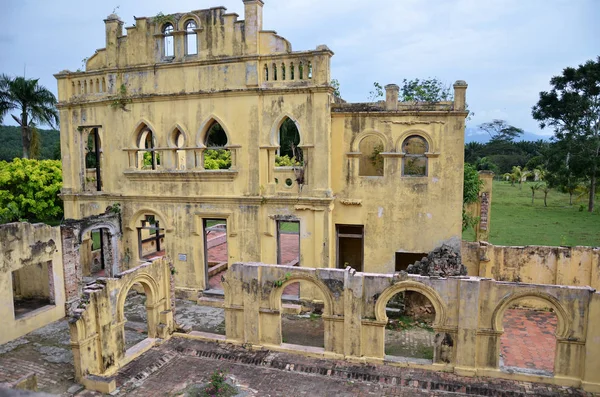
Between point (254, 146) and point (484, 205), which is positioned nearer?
point (254, 146)

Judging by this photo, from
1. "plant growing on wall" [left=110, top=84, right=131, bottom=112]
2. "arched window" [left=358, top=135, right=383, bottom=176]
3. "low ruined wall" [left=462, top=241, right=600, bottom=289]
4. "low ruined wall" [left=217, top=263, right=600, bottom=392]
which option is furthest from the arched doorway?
"plant growing on wall" [left=110, top=84, right=131, bottom=112]

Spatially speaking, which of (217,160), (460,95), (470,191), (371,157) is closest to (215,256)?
(371,157)

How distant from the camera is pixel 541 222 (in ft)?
100

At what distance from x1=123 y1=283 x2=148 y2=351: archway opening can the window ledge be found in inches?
163

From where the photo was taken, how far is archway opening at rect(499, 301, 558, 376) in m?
11.9

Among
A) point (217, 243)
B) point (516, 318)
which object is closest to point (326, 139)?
point (516, 318)

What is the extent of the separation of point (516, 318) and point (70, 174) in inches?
706

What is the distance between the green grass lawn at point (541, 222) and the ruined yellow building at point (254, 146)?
11140 millimetres

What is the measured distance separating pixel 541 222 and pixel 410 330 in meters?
21.3

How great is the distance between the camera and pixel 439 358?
11.2 metres

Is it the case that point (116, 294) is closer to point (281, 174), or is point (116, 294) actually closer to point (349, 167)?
point (281, 174)

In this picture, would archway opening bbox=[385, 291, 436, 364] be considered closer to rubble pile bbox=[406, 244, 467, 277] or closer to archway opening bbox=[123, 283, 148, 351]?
rubble pile bbox=[406, 244, 467, 277]

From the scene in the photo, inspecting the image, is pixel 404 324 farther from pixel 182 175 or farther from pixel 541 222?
pixel 541 222

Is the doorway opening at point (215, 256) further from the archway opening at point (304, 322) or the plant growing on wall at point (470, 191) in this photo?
the plant growing on wall at point (470, 191)
